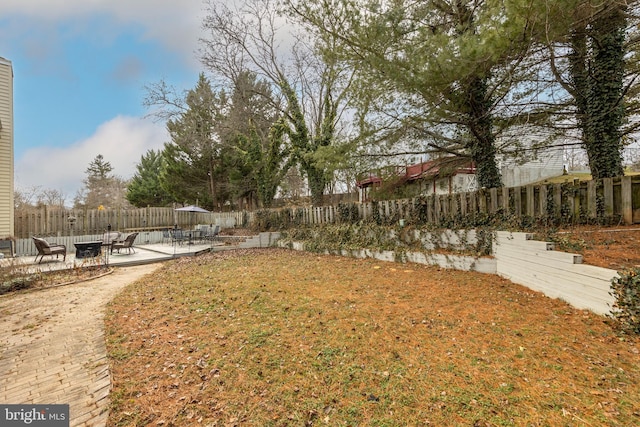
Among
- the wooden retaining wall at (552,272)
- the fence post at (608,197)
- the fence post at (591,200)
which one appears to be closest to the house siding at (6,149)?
the wooden retaining wall at (552,272)

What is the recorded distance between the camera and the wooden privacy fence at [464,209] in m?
4.97

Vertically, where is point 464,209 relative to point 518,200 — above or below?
below

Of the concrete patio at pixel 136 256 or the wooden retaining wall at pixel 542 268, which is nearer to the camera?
the wooden retaining wall at pixel 542 268

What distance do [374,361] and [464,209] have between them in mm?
5154

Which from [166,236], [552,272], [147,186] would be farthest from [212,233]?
[147,186]

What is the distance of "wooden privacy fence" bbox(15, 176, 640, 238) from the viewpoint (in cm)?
497

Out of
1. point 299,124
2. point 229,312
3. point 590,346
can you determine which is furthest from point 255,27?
point 590,346

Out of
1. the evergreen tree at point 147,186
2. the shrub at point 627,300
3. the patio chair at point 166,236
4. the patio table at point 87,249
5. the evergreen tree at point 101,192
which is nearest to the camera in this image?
the shrub at point 627,300

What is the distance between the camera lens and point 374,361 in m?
2.68

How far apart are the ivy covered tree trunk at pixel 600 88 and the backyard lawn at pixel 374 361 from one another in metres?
3.84

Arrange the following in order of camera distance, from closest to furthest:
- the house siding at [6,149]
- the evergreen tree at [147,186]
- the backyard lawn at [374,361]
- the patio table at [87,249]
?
1. the backyard lawn at [374,361]
2. the patio table at [87,249]
3. the house siding at [6,149]
4. the evergreen tree at [147,186]

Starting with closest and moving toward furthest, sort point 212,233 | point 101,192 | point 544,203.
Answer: point 544,203 < point 212,233 < point 101,192

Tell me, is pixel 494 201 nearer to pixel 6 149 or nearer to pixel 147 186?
pixel 6 149

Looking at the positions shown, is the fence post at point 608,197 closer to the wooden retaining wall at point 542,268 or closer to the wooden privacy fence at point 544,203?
the wooden privacy fence at point 544,203
